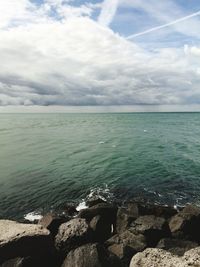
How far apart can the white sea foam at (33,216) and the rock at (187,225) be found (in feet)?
27.7

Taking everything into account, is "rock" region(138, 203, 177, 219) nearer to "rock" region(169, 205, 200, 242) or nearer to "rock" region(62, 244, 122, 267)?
"rock" region(169, 205, 200, 242)

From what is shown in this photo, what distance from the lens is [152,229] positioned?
13.0 metres

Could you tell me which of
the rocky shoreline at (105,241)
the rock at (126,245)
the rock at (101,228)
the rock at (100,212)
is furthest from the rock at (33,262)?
the rock at (100,212)

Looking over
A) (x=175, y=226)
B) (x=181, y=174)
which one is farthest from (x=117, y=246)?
(x=181, y=174)

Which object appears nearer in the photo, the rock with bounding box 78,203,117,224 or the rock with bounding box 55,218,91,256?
the rock with bounding box 55,218,91,256

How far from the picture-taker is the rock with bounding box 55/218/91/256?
1181cm

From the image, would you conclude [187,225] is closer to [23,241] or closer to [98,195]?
[23,241]

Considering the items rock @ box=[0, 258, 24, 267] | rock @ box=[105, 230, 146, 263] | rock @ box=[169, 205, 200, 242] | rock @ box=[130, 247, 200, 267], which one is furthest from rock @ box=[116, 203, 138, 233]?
rock @ box=[0, 258, 24, 267]

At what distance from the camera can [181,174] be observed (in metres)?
27.9

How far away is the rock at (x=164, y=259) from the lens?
27.4ft

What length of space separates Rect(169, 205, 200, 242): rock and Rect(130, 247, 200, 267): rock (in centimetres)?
483

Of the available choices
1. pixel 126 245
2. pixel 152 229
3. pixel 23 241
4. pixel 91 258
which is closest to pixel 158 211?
pixel 152 229

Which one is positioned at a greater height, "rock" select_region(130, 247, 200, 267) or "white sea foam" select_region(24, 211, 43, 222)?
"rock" select_region(130, 247, 200, 267)

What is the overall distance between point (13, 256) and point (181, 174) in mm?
20555
